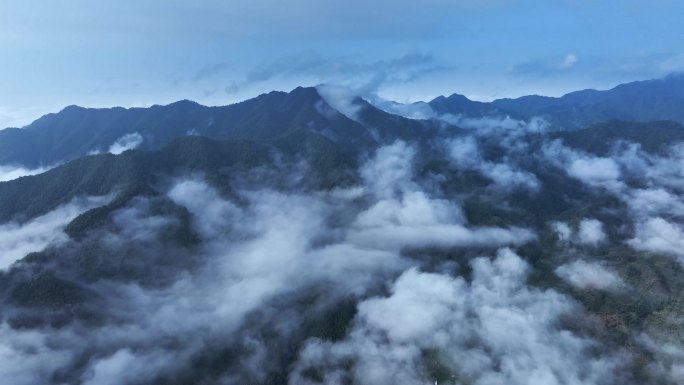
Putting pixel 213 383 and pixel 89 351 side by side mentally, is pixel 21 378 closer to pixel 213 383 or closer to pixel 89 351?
pixel 89 351

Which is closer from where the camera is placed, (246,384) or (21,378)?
(21,378)

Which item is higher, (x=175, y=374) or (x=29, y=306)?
(x=29, y=306)

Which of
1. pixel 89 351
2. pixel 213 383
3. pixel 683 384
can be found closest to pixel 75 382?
pixel 89 351

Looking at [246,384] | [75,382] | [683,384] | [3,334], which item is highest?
[3,334]

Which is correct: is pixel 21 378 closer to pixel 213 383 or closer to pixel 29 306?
pixel 29 306

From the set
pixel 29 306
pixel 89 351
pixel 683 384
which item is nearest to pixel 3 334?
pixel 29 306

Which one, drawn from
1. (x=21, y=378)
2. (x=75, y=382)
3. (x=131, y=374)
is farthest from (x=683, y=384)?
(x=21, y=378)

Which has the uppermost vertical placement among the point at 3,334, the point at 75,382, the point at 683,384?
the point at 3,334

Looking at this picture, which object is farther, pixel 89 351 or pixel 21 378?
pixel 89 351

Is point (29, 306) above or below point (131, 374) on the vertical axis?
above
